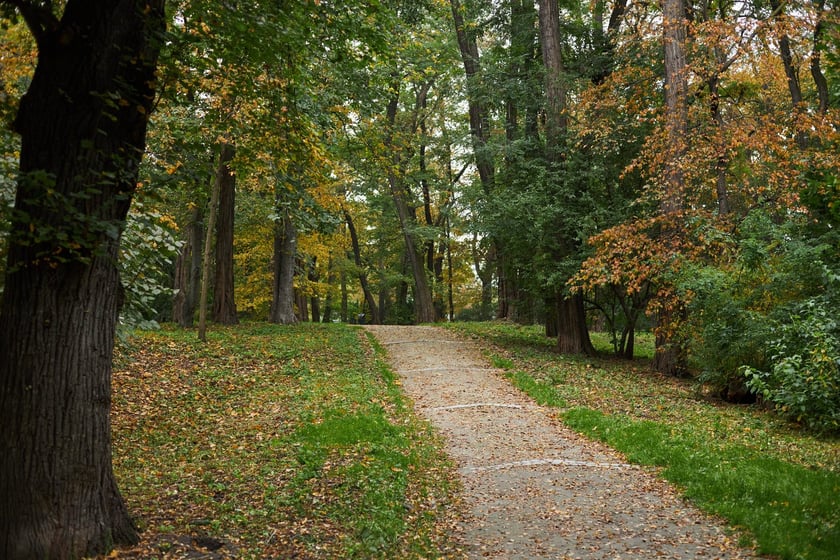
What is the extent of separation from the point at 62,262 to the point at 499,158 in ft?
46.6

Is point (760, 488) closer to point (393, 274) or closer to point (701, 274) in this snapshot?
point (701, 274)

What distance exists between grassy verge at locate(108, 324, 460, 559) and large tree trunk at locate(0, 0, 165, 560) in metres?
0.62

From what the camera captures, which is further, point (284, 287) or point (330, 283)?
point (330, 283)

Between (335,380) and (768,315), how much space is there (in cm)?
709

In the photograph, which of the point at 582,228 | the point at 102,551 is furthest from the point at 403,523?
the point at 582,228

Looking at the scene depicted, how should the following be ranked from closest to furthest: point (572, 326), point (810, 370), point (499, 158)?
point (810, 370) → point (572, 326) → point (499, 158)

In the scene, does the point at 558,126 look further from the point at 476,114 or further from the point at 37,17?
the point at 37,17

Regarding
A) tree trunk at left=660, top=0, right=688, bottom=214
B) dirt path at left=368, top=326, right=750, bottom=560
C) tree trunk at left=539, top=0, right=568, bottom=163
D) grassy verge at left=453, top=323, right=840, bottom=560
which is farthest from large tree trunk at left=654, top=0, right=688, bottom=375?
dirt path at left=368, top=326, right=750, bottom=560

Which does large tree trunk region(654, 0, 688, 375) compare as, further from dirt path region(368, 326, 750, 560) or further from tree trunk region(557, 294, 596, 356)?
dirt path region(368, 326, 750, 560)

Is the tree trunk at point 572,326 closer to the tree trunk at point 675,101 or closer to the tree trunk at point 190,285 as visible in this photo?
the tree trunk at point 675,101

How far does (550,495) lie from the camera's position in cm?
665

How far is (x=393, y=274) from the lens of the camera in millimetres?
32438

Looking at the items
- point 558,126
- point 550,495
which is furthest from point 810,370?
point 558,126

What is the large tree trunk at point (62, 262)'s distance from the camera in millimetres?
4227
